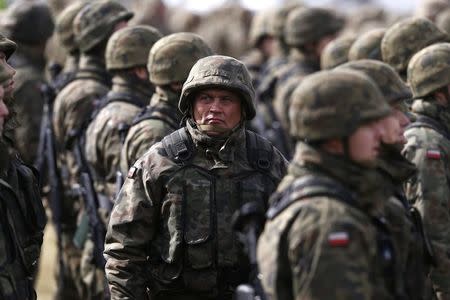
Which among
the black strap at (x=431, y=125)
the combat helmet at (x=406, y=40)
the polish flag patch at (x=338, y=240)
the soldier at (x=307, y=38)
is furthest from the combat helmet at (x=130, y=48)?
the soldier at (x=307, y=38)

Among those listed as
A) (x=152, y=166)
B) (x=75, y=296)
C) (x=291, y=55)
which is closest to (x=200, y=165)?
(x=152, y=166)

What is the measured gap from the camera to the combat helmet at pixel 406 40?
10031mm

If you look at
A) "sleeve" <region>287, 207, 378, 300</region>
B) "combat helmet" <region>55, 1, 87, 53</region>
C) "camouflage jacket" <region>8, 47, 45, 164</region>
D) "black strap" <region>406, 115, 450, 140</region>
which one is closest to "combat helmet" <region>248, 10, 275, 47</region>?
"combat helmet" <region>55, 1, 87, 53</region>

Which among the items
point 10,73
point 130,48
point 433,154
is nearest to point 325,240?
point 10,73

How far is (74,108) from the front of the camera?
11.0 meters

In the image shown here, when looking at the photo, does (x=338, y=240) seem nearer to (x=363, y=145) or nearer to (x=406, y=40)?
(x=363, y=145)

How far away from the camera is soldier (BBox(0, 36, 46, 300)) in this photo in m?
6.77

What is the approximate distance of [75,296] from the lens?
454 inches

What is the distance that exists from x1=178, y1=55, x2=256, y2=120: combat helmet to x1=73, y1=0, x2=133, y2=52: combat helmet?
4180 millimetres

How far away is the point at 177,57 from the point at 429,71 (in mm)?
1790

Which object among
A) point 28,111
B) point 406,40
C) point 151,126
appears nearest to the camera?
point 151,126

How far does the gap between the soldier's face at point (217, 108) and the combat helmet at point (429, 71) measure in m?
1.68

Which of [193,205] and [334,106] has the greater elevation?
[334,106]

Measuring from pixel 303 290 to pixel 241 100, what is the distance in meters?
2.23
